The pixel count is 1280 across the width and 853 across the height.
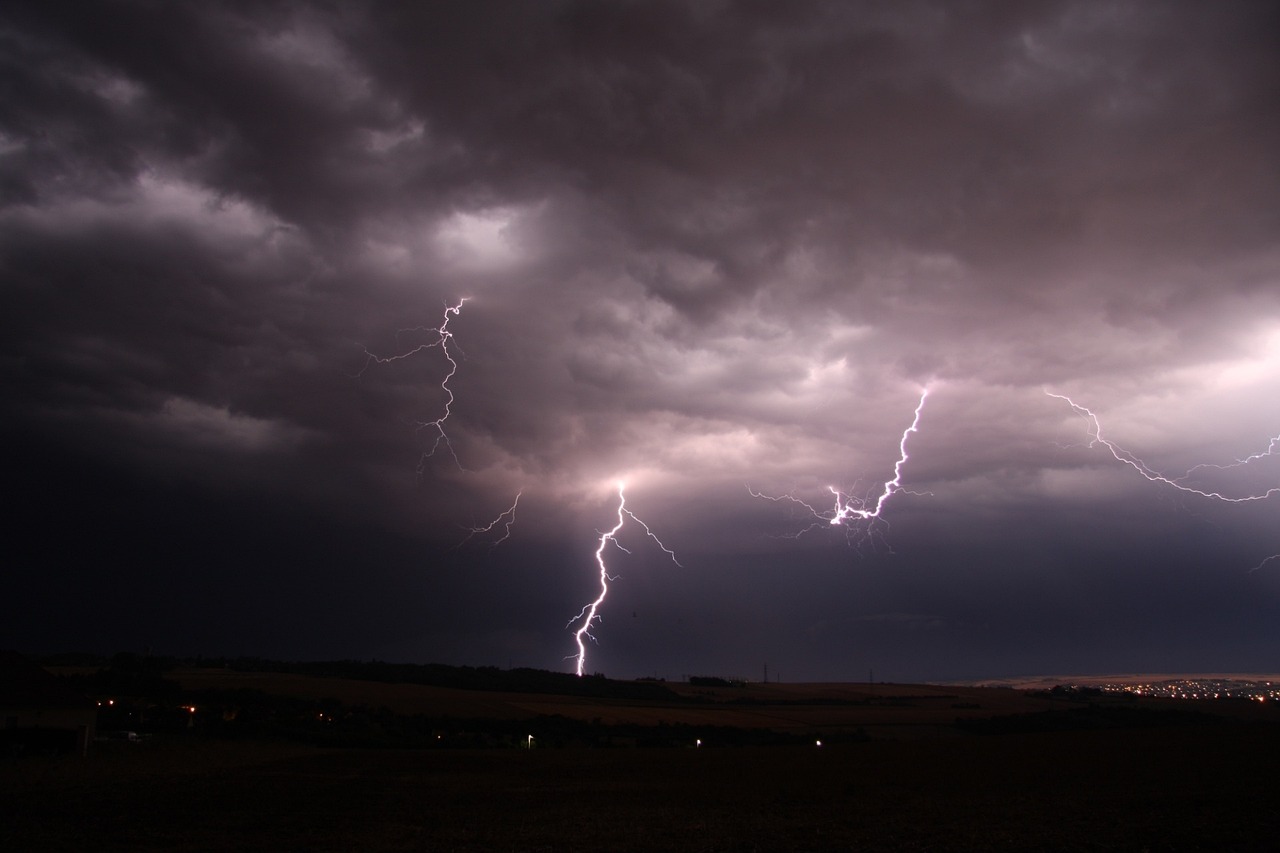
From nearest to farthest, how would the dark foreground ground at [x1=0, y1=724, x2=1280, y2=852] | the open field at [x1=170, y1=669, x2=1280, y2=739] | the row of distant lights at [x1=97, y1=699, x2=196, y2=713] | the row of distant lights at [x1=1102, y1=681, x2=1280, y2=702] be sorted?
the dark foreground ground at [x1=0, y1=724, x2=1280, y2=852] < the row of distant lights at [x1=97, y1=699, x2=196, y2=713] < the open field at [x1=170, y1=669, x2=1280, y2=739] < the row of distant lights at [x1=1102, y1=681, x2=1280, y2=702]

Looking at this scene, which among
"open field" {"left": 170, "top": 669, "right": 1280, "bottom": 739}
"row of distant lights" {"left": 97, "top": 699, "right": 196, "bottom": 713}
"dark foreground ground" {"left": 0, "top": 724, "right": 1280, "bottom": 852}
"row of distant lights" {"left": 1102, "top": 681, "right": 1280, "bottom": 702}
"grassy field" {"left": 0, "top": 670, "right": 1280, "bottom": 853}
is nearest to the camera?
"dark foreground ground" {"left": 0, "top": 724, "right": 1280, "bottom": 852}

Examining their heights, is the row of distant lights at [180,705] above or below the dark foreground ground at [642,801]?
below

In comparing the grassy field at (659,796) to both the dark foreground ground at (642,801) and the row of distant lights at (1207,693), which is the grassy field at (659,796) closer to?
the dark foreground ground at (642,801)

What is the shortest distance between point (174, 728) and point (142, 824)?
29.9 metres

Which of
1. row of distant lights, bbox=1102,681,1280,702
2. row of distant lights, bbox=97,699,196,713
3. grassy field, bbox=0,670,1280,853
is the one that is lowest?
row of distant lights, bbox=1102,681,1280,702

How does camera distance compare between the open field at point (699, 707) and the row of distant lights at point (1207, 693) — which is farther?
the row of distant lights at point (1207, 693)

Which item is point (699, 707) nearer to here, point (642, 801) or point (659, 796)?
point (659, 796)

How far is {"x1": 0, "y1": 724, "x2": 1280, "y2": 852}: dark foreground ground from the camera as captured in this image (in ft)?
46.0

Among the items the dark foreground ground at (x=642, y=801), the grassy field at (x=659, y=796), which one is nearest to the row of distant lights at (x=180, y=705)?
the grassy field at (x=659, y=796)

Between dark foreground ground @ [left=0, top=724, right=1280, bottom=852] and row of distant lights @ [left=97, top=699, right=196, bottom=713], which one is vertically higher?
dark foreground ground @ [left=0, top=724, right=1280, bottom=852]

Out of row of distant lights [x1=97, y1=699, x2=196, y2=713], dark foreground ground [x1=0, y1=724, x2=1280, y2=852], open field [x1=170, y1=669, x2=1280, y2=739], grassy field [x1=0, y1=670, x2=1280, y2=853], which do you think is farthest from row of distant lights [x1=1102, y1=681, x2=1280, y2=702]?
row of distant lights [x1=97, y1=699, x2=196, y2=713]

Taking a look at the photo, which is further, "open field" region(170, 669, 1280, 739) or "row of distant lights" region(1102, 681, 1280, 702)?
"row of distant lights" region(1102, 681, 1280, 702)

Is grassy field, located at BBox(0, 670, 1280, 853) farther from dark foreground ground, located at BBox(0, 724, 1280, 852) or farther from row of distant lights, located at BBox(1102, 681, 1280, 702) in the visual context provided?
row of distant lights, located at BBox(1102, 681, 1280, 702)

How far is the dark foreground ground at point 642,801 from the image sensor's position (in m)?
14.0
